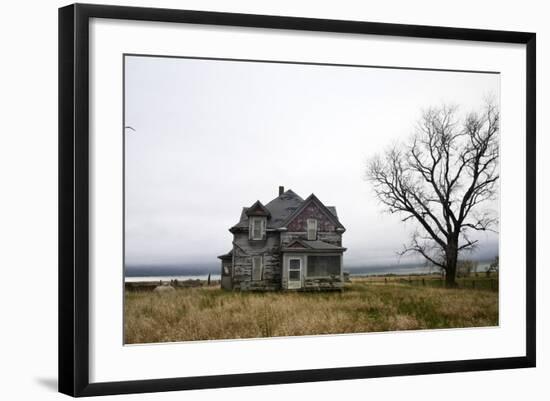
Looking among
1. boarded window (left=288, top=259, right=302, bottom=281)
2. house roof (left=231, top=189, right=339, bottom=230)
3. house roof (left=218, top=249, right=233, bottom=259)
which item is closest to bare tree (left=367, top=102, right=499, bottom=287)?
house roof (left=231, top=189, right=339, bottom=230)

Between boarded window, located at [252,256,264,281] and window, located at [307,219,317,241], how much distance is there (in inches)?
15.9

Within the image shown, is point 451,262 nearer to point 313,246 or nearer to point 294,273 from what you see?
point 313,246

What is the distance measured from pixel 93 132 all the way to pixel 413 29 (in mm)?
2445

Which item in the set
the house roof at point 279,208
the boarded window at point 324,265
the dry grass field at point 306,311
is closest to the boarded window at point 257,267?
the dry grass field at point 306,311

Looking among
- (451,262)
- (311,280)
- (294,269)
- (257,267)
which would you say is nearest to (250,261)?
(257,267)

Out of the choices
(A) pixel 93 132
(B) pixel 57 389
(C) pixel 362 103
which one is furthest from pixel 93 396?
(C) pixel 362 103

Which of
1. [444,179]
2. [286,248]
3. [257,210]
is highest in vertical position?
[444,179]

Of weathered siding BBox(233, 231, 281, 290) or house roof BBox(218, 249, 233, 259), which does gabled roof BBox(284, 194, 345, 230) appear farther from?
house roof BBox(218, 249, 233, 259)

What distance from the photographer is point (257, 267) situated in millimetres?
6574

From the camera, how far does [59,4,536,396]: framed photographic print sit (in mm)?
6121

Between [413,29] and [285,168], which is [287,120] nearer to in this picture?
[285,168]

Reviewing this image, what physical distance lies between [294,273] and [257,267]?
0.91ft

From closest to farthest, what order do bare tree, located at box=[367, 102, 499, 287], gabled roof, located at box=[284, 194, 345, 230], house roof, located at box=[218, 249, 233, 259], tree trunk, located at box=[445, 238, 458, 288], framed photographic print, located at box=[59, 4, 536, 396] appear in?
framed photographic print, located at box=[59, 4, 536, 396] → house roof, located at box=[218, 249, 233, 259] → gabled roof, located at box=[284, 194, 345, 230] → bare tree, located at box=[367, 102, 499, 287] → tree trunk, located at box=[445, 238, 458, 288]

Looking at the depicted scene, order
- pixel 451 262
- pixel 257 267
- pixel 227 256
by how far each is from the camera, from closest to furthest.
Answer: pixel 227 256
pixel 257 267
pixel 451 262
